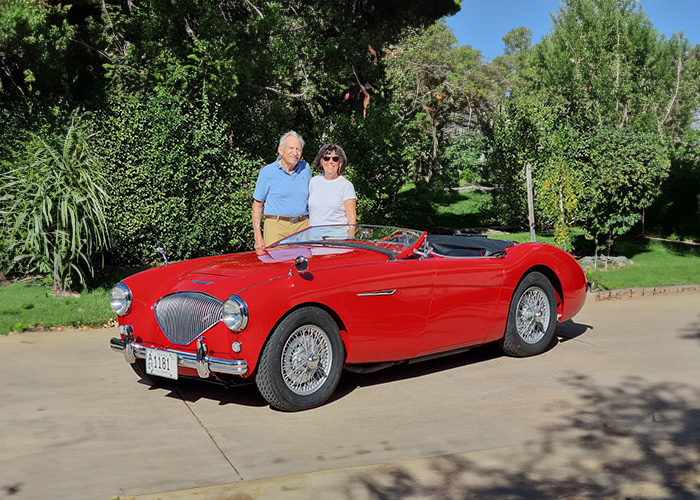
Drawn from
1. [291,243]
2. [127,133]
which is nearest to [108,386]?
[291,243]

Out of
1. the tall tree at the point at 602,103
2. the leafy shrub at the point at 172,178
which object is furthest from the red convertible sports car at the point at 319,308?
the tall tree at the point at 602,103

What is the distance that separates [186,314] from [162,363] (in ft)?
1.24

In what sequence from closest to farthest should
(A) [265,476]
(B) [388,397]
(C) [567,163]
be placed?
(A) [265,476] → (B) [388,397] → (C) [567,163]

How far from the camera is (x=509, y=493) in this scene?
12.3 ft

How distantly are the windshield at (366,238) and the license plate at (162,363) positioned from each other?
1.81 metres

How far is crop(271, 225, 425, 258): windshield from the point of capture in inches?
239

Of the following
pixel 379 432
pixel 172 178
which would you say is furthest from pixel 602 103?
pixel 379 432

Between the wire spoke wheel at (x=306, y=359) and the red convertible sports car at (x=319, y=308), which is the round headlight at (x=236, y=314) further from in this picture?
the wire spoke wheel at (x=306, y=359)

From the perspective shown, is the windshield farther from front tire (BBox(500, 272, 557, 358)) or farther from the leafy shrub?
the leafy shrub

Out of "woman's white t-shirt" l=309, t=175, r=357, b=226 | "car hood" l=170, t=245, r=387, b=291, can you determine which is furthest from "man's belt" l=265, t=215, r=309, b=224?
"car hood" l=170, t=245, r=387, b=291

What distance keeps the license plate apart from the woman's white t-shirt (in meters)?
2.56

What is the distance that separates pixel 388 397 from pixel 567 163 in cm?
978

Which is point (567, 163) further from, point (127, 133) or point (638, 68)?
point (638, 68)

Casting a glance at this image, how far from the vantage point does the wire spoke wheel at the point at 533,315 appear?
6.88m
